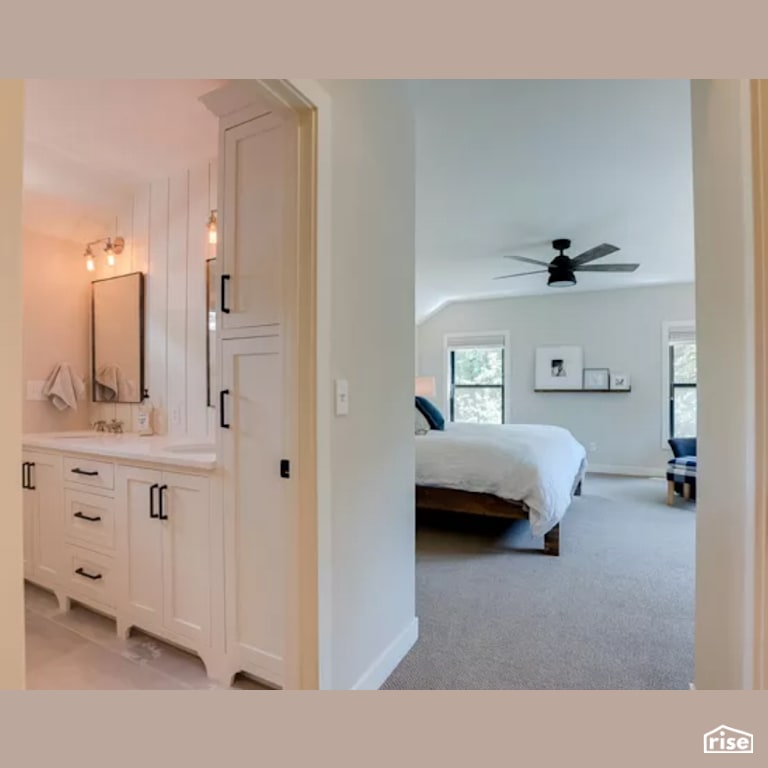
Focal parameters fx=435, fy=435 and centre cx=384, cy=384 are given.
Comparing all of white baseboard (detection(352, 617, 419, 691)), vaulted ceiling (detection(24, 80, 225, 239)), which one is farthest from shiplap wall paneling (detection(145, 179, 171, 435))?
white baseboard (detection(352, 617, 419, 691))

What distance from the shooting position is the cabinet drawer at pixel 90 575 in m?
2.10

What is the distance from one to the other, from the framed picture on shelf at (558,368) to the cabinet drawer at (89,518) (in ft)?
18.5

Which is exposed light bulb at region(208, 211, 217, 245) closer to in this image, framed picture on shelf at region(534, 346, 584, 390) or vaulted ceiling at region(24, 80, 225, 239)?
vaulted ceiling at region(24, 80, 225, 239)

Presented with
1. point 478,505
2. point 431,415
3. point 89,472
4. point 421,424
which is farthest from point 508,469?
point 89,472

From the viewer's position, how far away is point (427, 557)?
3.09 m

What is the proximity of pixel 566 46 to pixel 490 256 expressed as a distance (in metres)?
4.00

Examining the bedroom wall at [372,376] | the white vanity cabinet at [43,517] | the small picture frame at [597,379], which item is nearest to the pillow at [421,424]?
the bedroom wall at [372,376]

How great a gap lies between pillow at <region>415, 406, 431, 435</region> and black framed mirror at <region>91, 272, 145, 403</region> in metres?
2.29

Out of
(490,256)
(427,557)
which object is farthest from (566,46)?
(490,256)

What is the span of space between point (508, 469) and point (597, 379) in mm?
3765

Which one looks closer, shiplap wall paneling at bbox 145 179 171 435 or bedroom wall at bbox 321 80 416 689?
bedroom wall at bbox 321 80 416 689

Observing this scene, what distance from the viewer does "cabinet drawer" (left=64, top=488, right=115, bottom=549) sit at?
209cm

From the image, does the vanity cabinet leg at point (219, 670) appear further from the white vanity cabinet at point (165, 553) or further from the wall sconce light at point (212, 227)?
the wall sconce light at point (212, 227)

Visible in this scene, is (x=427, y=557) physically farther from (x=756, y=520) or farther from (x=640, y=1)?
(x=640, y=1)
